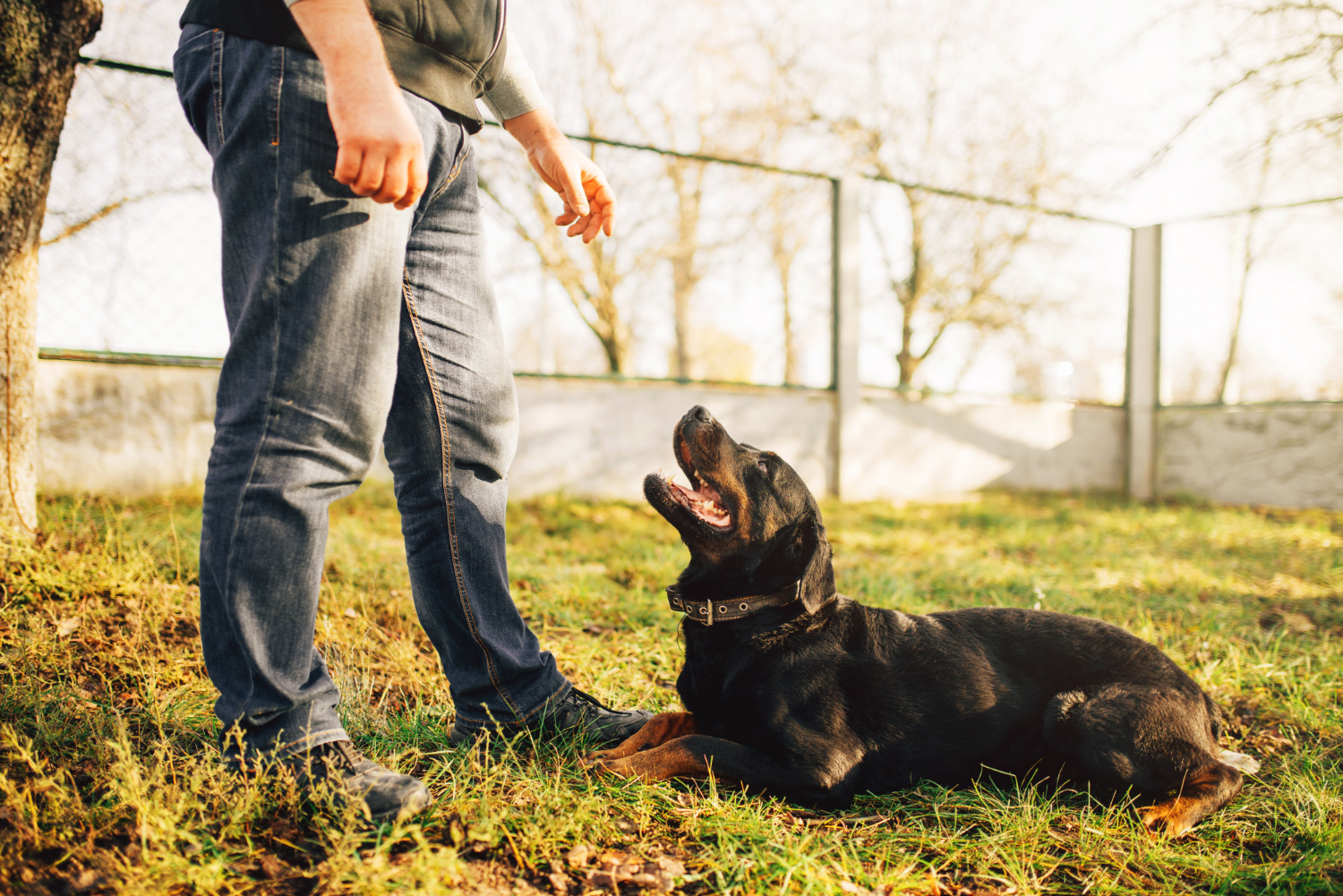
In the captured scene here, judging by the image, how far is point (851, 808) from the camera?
6.28 feet

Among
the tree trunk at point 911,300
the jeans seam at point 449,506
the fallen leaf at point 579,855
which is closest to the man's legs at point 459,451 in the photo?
the jeans seam at point 449,506

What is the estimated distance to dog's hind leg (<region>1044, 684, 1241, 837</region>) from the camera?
6.22 ft

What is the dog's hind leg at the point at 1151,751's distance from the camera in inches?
74.6

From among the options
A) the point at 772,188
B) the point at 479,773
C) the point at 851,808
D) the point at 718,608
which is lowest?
the point at 851,808

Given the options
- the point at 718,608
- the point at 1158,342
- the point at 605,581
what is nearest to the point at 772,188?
the point at 1158,342

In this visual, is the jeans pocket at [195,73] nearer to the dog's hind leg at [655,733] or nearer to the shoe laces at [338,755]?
the shoe laces at [338,755]

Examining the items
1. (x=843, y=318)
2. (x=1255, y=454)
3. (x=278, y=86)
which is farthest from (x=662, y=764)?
(x=1255, y=454)

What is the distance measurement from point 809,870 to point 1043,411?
7802 millimetres

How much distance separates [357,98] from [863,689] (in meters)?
1.84

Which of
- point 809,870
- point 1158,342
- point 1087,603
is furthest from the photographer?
point 1158,342

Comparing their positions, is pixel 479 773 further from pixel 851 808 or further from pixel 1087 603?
pixel 1087 603

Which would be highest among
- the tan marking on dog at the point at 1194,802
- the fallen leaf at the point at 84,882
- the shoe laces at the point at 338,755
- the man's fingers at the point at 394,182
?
the man's fingers at the point at 394,182

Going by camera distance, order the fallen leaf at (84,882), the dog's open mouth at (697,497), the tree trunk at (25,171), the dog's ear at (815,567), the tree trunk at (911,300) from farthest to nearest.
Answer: the tree trunk at (911,300), the tree trunk at (25,171), the dog's open mouth at (697,497), the dog's ear at (815,567), the fallen leaf at (84,882)

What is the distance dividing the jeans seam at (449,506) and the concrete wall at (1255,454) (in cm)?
858
